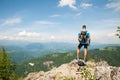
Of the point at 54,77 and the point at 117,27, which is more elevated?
the point at 117,27

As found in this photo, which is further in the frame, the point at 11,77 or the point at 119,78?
the point at 11,77

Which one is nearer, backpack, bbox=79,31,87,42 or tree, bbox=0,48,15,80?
backpack, bbox=79,31,87,42

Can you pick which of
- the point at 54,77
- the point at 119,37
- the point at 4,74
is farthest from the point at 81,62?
the point at 4,74

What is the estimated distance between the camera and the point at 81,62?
17156 millimetres

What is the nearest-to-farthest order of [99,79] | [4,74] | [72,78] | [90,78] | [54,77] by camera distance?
[90,78], [99,79], [72,78], [54,77], [4,74]

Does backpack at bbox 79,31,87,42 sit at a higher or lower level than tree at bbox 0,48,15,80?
higher

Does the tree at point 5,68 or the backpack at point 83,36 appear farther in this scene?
the tree at point 5,68

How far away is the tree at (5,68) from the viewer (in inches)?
1574

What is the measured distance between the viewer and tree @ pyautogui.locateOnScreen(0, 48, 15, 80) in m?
40.0

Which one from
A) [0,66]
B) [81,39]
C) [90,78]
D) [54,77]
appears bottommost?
[0,66]

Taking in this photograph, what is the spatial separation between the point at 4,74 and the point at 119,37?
26671mm

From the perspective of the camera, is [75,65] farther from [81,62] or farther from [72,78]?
[72,78]

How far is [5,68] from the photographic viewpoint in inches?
1677

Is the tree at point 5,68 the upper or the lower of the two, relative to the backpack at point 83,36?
lower
